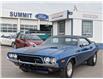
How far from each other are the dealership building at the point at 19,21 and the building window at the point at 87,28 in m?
22.8

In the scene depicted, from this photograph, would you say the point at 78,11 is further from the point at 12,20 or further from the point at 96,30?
the point at 12,20

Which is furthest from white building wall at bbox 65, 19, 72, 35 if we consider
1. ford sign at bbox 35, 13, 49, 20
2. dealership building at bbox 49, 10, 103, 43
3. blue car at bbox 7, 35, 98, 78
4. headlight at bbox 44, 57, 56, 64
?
ford sign at bbox 35, 13, 49, 20

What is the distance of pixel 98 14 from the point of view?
17859 mm

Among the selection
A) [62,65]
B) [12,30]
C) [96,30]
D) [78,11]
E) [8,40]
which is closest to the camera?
[62,65]

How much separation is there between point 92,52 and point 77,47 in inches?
68.0

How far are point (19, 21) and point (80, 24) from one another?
2430 centimetres

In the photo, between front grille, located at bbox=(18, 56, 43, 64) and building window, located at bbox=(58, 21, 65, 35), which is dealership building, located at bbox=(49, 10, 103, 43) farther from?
front grille, located at bbox=(18, 56, 43, 64)

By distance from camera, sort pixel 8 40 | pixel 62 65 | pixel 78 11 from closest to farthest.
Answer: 1. pixel 62 65
2. pixel 78 11
3. pixel 8 40

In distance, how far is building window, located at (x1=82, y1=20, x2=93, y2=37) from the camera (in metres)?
17.0

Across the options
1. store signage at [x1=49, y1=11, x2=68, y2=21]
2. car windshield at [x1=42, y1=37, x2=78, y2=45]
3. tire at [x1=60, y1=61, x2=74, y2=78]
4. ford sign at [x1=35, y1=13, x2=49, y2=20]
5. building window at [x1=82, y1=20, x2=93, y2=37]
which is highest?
ford sign at [x1=35, y1=13, x2=49, y2=20]

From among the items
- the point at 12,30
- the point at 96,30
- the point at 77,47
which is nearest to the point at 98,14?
the point at 96,30

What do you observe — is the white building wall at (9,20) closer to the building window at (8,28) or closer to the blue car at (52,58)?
the building window at (8,28)

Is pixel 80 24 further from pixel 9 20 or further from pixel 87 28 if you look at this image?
pixel 9 20

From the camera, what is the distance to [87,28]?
56.2ft
